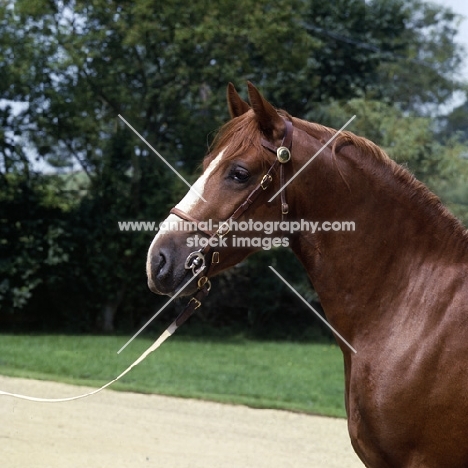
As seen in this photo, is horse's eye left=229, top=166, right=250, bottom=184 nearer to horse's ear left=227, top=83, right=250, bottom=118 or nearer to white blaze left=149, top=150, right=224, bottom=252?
white blaze left=149, top=150, right=224, bottom=252

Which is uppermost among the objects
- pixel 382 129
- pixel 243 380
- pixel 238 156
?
pixel 238 156

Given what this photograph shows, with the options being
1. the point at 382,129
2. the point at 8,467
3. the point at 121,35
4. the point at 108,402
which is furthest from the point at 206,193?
the point at 382,129

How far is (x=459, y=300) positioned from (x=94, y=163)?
1316cm

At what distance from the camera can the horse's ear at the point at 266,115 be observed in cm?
277

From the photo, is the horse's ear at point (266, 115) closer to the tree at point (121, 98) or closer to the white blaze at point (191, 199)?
the white blaze at point (191, 199)

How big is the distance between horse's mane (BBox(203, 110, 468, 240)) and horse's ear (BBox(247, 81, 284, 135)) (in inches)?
1.3

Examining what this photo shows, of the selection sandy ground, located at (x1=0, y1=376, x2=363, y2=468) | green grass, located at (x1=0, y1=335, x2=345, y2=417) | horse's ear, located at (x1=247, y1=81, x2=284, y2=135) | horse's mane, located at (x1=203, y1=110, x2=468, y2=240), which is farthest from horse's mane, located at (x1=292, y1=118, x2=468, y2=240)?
green grass, located at (x1=0, y1=335, x2=345, y2=417)

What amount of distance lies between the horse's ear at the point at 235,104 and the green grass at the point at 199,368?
194 inches

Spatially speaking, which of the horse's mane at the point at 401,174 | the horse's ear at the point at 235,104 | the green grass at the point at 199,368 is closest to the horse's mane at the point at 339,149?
the horse's mane at the point at 401,174

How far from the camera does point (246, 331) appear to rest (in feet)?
53.0

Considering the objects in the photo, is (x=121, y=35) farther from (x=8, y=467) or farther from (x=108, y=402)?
(x=8, y=467)

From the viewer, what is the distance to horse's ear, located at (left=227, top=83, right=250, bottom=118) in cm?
305

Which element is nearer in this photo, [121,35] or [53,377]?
[53,377]

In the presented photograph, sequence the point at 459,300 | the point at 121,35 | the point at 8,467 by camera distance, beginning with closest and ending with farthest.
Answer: the point at 459,300
the point at 8,467
the point at 121,35
